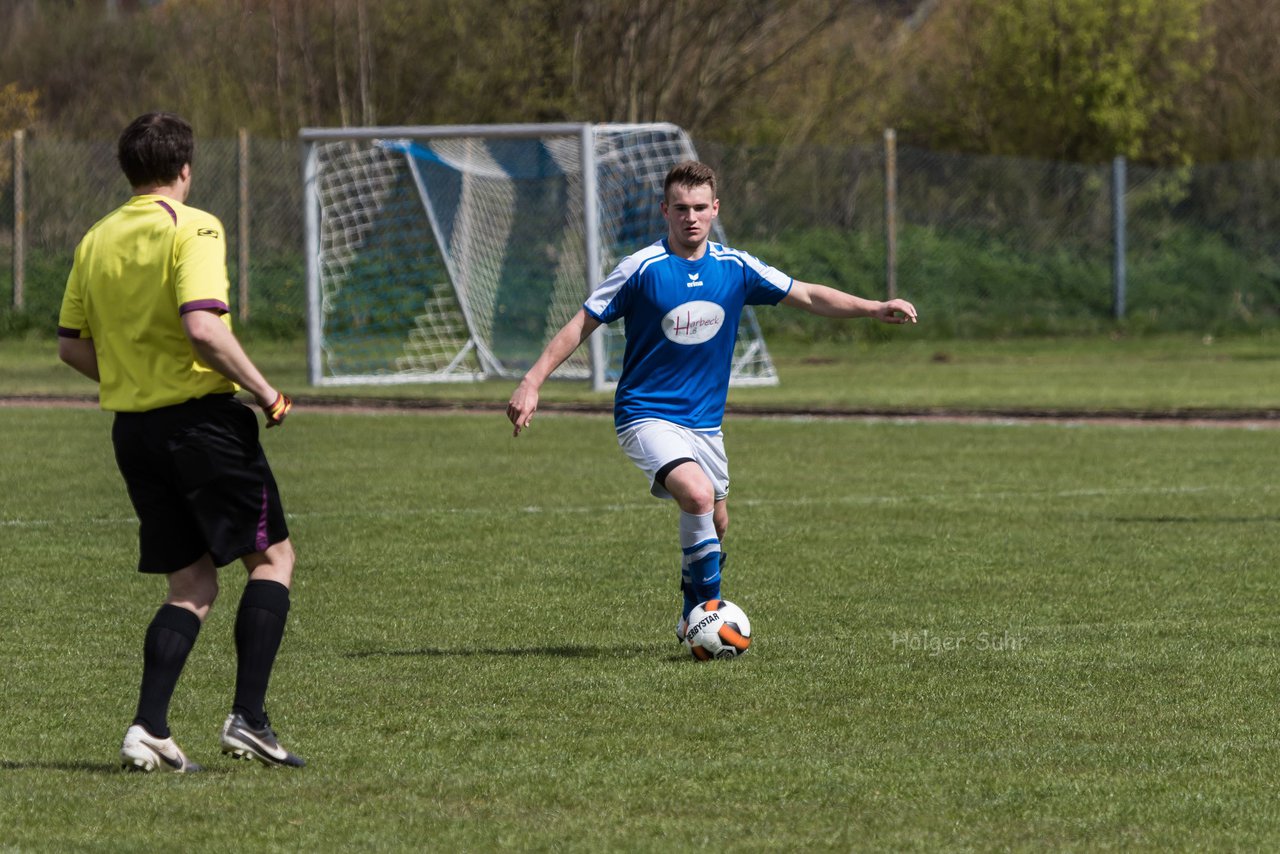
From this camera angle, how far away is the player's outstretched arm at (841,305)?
7016 mm

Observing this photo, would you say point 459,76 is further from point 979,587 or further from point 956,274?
point 979,587

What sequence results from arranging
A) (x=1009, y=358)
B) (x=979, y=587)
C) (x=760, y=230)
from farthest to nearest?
(x=760, y=230) → (x=1009, y=358) → (x=979, y=587)

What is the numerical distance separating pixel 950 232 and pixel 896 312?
21.6 meters

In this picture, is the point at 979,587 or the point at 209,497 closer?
the point at 209,497

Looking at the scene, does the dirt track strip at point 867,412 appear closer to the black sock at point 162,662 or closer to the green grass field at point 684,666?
the green grass field at point 684,666

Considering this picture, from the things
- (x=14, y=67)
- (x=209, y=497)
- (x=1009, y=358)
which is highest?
(x=14, y=67)

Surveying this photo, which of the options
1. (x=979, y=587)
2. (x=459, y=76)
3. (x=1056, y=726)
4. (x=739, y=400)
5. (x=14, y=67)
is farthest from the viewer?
(x=14, y=67)

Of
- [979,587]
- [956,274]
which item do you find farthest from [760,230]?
[979,587]

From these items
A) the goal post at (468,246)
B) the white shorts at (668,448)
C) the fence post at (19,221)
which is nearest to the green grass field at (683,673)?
the white shorts at (668,448)

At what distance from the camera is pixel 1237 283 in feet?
93.8

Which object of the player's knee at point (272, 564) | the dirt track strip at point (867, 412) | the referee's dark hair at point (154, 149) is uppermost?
the referee's dark hair at point (154, 149)

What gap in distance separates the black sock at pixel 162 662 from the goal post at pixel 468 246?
16.6 meters

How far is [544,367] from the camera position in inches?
276

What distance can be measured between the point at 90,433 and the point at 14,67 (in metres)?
21.2
